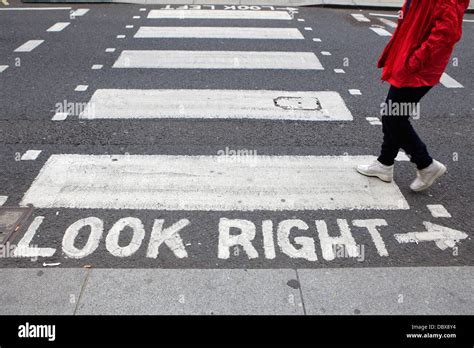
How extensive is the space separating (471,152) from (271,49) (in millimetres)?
4385

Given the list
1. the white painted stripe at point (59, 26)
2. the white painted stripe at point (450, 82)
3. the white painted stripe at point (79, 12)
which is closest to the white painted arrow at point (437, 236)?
the white painted stripe at point (450, 82)

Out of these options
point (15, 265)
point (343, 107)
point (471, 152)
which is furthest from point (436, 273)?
point (343, 107)

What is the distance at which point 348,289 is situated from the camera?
3.34 metres

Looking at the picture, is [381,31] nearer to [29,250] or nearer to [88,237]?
[88,237]

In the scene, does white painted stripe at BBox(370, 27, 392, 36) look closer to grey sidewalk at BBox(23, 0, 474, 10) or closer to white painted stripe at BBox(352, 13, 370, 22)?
white painted stripe at BBox(352, 13, 370, 22)

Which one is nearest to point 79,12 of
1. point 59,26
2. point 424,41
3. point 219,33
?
point 59,26

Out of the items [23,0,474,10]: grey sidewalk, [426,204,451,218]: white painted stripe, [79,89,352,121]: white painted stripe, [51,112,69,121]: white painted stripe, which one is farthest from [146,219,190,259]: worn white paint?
[23,0,474,10]: grey sidewalk

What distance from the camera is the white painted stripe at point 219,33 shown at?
9.48m

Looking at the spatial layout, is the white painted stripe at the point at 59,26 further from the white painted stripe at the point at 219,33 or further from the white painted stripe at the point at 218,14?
the white painted stripe at the point at 218,14

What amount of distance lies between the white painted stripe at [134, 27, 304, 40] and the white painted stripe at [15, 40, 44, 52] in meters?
1.76

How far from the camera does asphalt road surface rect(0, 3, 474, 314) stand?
3584mm

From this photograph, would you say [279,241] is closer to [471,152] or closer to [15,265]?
[15,265]
